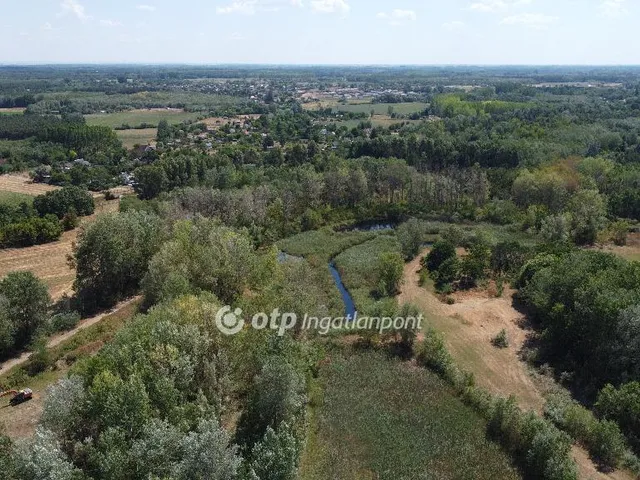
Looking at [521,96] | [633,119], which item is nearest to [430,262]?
[633,119]

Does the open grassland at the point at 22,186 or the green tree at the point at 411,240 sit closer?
the green tree at the point at 411,240

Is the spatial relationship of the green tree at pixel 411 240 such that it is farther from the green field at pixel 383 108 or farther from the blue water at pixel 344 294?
the green field at pixel 383 108

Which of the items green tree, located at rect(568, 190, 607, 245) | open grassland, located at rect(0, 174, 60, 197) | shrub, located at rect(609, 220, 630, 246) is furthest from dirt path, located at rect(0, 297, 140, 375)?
shrub, located at rect(609, 220, 630, 246)

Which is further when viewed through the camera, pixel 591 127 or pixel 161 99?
pixel 161 99

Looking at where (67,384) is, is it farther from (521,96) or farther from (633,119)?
(521,96)

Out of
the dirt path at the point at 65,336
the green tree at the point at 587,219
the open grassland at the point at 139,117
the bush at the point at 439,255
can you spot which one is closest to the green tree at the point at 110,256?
the dirt path at the point at 65,336

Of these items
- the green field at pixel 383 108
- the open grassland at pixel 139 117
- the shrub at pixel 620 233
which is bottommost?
the shrub at pixel 620 233

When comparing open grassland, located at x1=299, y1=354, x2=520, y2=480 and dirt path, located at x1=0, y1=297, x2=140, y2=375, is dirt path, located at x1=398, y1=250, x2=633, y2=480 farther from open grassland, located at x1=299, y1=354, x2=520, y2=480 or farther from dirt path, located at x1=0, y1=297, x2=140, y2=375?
dirt path, located at x1=0, y1=297, x2=140, y2=375
